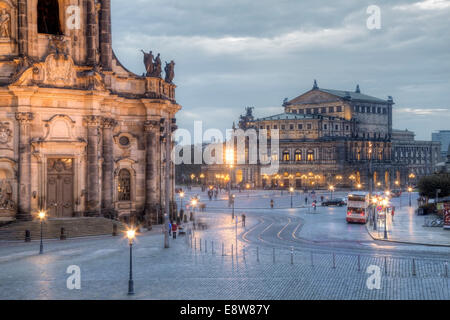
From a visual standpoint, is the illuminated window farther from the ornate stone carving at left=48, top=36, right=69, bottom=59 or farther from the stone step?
the ornate stone carving at left=48, top=36, right=69, bottom=59

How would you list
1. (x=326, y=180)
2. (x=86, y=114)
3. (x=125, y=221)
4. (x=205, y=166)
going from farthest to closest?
(x=205, y=166)
(x=326, y=180)
(x=125, y=221)
(x=86, y=114)

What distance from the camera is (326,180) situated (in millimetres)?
149375

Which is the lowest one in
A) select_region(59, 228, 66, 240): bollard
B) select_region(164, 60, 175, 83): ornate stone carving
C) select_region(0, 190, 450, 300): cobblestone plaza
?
select_region(0, 190, 450, 300): cobblestone plaza

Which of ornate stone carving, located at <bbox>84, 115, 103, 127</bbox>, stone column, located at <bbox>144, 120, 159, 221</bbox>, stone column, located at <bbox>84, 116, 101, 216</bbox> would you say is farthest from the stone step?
ornate stone carving, located at <bbox>84, 115, 103, 127</bbox>

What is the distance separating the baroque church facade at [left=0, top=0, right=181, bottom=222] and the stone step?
69.4 inches

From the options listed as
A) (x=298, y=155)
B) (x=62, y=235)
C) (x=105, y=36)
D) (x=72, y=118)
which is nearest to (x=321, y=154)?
(x=298, y=155)

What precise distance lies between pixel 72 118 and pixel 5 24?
9878 mm

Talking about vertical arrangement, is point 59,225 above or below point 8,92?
below

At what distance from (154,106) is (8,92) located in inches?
547

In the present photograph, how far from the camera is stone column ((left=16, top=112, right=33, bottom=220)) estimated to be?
47.4 m
